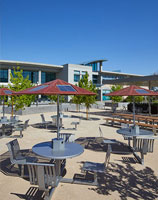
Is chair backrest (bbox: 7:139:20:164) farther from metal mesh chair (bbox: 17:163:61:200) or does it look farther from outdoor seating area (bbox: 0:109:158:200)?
metal mesh chair (bbox: 17:163:61:200)

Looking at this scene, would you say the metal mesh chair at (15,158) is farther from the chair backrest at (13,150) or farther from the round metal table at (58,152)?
the round metal table at (58,152)

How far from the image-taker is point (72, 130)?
11664 millimetres

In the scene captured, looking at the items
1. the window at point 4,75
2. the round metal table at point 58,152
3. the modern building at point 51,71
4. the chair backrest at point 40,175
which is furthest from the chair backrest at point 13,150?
the window at point 4,75

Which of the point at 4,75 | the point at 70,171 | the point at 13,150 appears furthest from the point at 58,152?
the point at 4,75

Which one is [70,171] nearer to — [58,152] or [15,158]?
[58,152]

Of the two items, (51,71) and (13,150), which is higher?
(51,71)

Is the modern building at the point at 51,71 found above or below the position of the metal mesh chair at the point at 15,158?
above

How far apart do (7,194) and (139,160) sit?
14.8 feet

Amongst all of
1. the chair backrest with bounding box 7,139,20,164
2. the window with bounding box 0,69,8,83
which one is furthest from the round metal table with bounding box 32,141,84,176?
the window with bounding box 0,69,8,83

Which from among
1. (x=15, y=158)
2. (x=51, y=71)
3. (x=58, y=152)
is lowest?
(x=15, y=158)

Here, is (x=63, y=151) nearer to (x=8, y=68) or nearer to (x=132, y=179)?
(x=132, y=179)

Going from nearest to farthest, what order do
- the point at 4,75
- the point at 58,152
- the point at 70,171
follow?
1. the point at 58,152
2. the point at 70,171
3. the point at 4,75

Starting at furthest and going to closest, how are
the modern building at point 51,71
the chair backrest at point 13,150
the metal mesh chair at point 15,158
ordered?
the modern building at point 51,71
the chair backrest at point 13,150
the metal mesh chair at point 15,158

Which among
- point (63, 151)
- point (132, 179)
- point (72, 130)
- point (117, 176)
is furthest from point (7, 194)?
point (72, 130)
